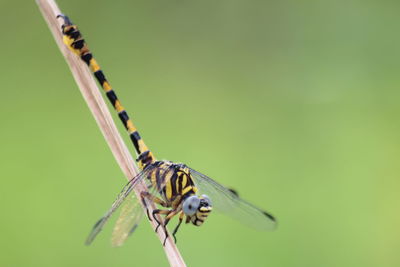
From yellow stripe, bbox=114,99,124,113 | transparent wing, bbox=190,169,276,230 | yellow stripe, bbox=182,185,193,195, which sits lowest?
yellow stripe, bbox=182,185,193,195

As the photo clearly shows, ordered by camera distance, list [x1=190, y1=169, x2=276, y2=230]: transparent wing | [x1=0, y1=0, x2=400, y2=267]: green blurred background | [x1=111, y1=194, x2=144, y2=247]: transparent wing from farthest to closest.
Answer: [x1=0, y1=0, x2=400, y2=267]: green blurred background < [x1=190, y1=169, x2=276, y2=230]: transparent wing < [x1=111, y1=194, x2=144, y2=247]: transparent wing

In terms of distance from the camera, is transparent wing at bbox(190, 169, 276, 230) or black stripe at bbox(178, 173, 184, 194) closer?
black stripe at bbox(178, 173, 184, 194)

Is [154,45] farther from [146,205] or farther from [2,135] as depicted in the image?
[146,205]

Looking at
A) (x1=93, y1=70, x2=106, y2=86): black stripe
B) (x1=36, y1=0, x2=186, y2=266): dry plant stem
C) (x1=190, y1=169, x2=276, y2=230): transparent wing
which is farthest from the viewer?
(x1=93, y1=70, x2=106, y2=86): black stripe

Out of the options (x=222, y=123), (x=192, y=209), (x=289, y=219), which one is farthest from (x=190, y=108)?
(x=192, y=209)

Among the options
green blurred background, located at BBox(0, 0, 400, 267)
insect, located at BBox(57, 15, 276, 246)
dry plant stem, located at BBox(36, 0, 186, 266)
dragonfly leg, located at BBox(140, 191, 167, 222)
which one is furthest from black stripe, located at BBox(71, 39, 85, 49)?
green blurred background, located at BBox(0, 0, 400, 267)

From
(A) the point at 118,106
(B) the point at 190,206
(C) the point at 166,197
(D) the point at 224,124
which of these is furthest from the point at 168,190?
(D) the point at 224,124

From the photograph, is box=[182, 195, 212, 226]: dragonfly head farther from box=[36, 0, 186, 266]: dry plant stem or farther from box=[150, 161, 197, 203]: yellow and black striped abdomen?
box=[36, 0, 186, 266]: dry plant stem
